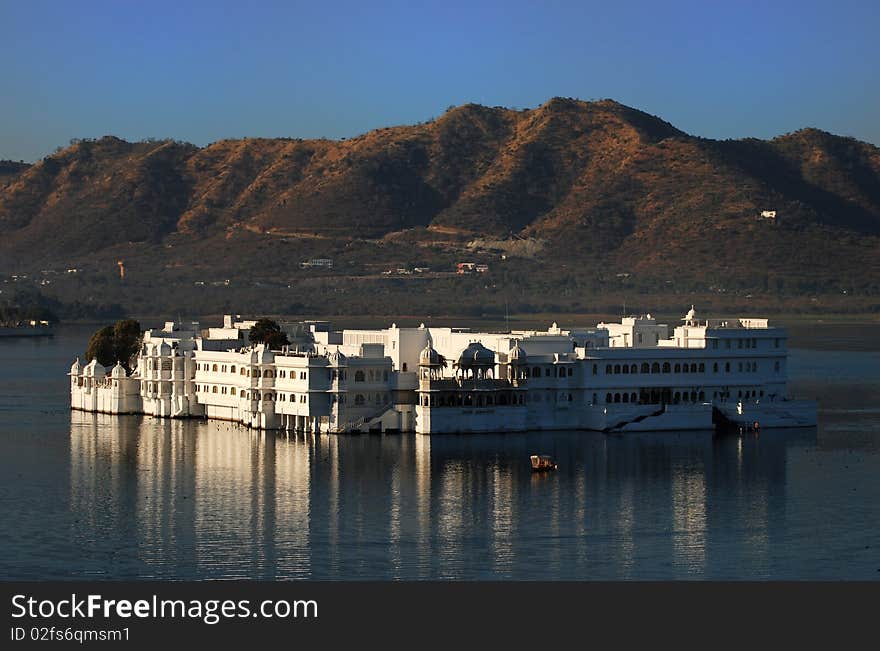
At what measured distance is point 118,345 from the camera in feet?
327

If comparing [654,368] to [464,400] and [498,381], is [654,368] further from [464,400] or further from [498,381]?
[464,400]

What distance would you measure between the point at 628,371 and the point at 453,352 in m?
6.94

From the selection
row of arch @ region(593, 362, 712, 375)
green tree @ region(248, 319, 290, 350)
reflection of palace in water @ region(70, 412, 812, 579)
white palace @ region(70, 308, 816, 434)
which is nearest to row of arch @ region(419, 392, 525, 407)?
white palace @ region(70, 308, 816, 434)

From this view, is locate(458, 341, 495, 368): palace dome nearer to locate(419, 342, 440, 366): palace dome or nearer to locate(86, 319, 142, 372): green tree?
locate(419, 342, 440, 366): palace dome

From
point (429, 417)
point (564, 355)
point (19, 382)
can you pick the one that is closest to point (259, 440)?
point (429, 417)

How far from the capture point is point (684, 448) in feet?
260

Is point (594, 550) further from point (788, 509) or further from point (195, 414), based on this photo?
point (195, 414)

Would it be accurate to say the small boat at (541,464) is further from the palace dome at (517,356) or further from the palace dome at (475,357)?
the palace dome at (517,356)

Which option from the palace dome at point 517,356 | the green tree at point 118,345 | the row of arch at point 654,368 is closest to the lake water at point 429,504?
the row of arch at point 654,368

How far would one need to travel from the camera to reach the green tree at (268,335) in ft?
300

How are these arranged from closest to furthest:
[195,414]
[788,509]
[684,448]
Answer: [788,509], [684,448], [195,414]

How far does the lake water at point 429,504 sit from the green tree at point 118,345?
27.6 ft

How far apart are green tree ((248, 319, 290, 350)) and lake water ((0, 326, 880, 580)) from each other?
582 centimetres

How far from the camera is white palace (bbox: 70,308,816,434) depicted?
81.6 meters
